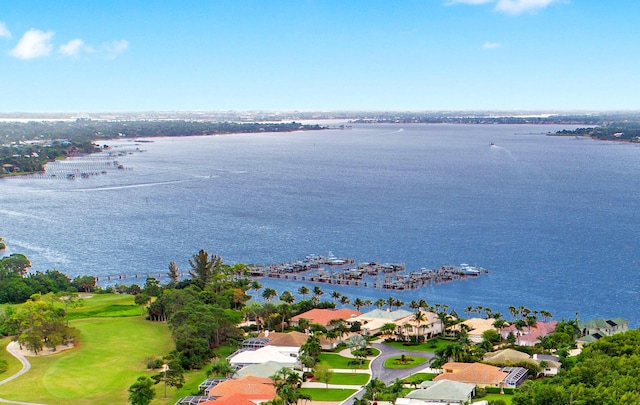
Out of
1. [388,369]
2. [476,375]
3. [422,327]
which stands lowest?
[388,369]

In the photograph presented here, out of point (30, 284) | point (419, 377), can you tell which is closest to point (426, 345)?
point (419, 377)

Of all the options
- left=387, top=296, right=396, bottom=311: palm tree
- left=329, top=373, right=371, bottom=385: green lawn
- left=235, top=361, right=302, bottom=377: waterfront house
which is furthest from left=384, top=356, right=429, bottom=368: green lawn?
left=387, top=296, right=396, bottom=311: palm tree

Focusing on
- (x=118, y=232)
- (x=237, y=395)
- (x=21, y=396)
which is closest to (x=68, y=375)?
(x=21, y=396)

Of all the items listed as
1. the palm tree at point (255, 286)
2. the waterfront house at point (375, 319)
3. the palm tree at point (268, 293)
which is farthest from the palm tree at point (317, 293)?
the waterfront house at point (375, 319)

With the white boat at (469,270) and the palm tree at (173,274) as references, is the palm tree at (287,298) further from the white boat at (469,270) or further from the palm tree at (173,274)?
the white boat at (469,270)

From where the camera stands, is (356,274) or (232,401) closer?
(232,401)

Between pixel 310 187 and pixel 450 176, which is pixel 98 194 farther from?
pixel 450 176

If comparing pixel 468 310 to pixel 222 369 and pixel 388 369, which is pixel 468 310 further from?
pixel 222 369
